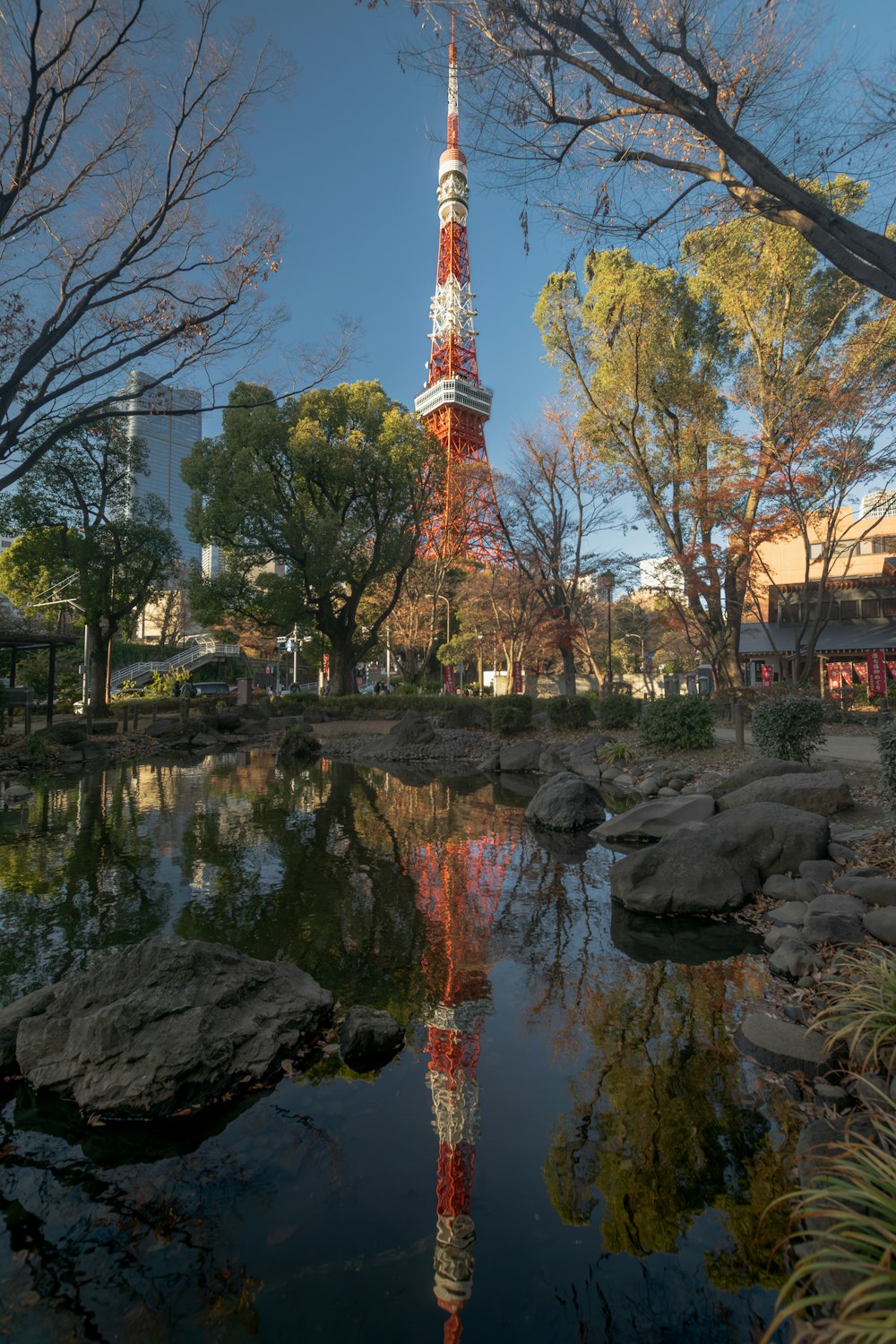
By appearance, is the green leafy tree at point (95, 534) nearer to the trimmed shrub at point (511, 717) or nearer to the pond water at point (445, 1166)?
the trimmed shrub at point (511, 717)

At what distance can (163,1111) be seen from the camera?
297 centimetres

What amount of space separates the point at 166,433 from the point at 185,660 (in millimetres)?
29862

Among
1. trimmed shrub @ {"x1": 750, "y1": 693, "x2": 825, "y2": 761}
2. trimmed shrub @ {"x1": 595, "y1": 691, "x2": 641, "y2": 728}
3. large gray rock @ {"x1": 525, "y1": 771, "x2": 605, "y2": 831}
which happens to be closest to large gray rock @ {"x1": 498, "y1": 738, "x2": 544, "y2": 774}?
trimmed shrub @ {"x1": 595, "y1": 691, "x2": 641, "y2": 728}

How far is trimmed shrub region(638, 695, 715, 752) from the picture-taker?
43.8ft

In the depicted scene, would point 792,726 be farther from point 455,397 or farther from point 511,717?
point 455,397

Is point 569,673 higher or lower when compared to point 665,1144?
higher

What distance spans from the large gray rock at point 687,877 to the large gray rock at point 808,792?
4.53ft

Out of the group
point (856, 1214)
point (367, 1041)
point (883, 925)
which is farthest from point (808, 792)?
point (856, 1214)

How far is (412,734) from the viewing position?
18.4 meters

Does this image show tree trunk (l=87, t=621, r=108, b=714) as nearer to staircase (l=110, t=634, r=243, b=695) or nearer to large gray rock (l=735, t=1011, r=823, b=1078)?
staircase (l=110, t=634, r=243, b=695)

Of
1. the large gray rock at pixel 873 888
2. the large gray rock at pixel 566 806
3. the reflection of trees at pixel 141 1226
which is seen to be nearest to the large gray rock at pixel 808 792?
the large gray rock at pixel 873 888

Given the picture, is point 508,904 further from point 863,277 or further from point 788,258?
point 788,258

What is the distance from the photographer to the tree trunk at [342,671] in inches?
1054

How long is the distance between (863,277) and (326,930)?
19.9 feet
